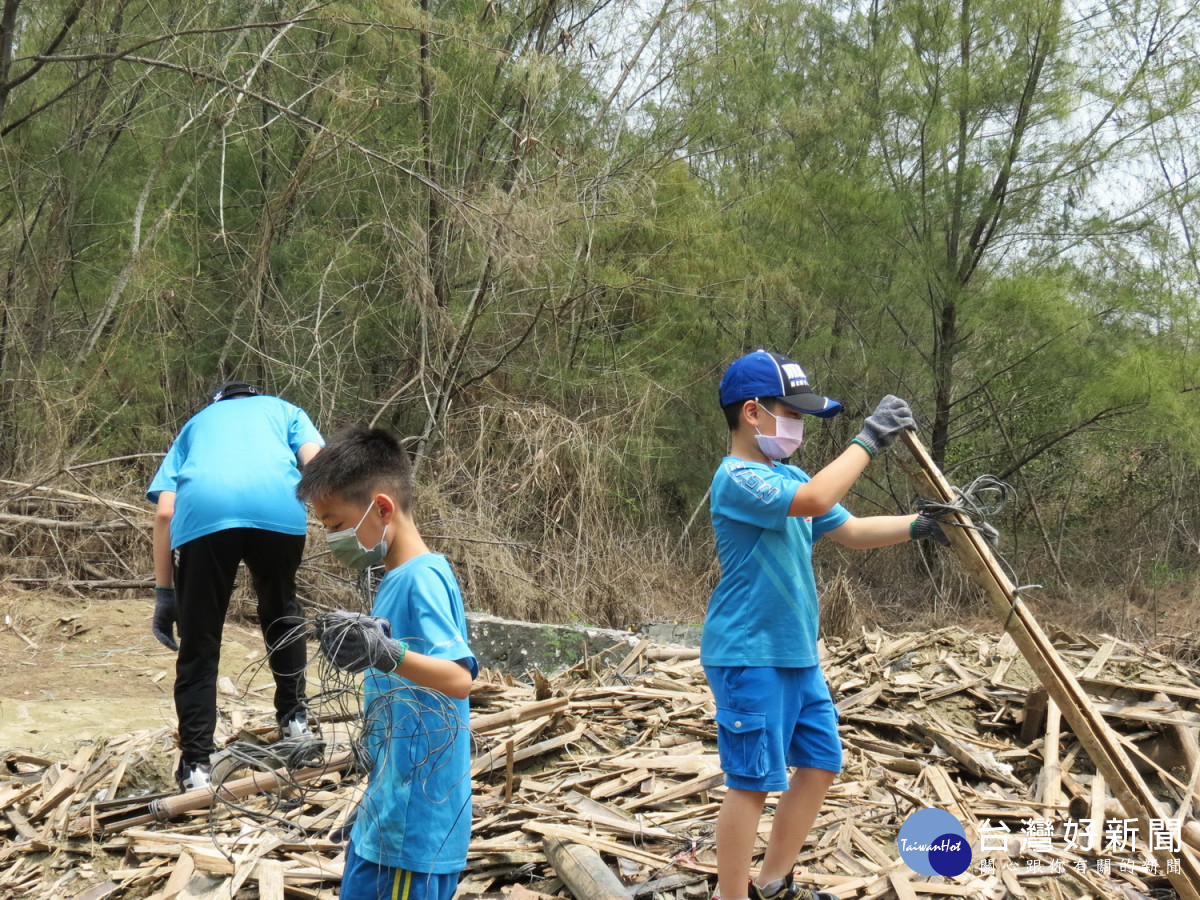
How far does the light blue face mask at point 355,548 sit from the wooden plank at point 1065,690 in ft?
Answer: 5.41

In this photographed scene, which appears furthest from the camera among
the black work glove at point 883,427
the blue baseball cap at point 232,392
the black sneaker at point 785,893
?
the blue baseball cap at point 232,392

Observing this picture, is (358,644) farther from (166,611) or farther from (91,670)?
(91,670)

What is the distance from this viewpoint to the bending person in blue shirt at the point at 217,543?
424 centimetres

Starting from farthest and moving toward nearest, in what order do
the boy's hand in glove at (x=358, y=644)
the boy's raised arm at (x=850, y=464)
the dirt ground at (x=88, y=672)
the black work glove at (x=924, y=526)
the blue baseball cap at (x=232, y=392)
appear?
the dirt ground at (x=88, y=672)
the blue baseball cap at (x=232, y=392)
the black work glove at (x=924, y=526)
the boy's raised arm at (x=850, y=464)
the boy's hand in glove at (x=358, y=644)

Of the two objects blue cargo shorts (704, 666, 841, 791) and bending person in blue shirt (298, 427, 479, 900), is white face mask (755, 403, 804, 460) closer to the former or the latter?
blue cargo shorts (704, 666, 841, 791)

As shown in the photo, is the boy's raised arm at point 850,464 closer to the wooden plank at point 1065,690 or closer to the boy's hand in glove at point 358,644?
the wooden plank at point 1065,690

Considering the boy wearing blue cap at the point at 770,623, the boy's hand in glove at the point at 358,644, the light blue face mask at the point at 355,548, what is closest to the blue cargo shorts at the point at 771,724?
the boy wearing blue cap at the point at 770,623

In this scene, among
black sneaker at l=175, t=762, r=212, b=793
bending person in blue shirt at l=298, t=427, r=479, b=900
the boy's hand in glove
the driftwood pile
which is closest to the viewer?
the boy's hand in glove

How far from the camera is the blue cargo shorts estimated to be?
300 centimetres

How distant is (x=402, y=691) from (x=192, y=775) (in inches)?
89.9

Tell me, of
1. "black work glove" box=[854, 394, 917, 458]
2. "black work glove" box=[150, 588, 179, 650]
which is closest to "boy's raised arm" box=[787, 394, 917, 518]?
"black work glove" box=[854, 394, 917, 458]

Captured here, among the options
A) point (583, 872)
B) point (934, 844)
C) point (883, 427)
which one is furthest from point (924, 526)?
point (583, 872)

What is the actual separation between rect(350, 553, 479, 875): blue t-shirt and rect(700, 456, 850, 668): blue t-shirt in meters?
0.98

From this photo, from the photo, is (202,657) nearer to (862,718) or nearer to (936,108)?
(862,718)
